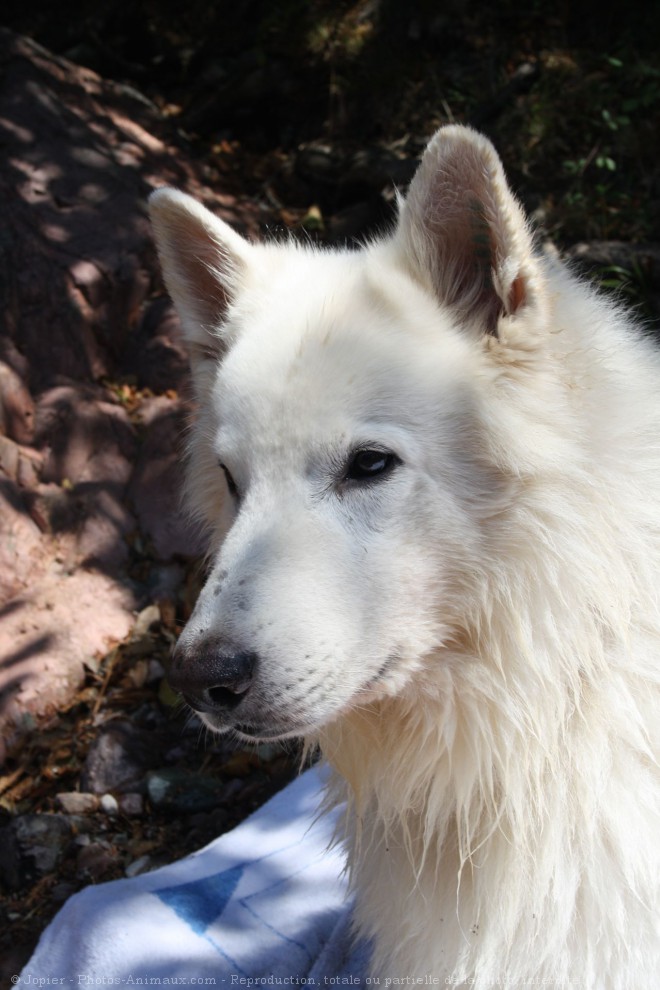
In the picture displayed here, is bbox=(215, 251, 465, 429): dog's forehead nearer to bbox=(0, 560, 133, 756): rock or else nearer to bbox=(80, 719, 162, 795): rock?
bbox=(80, 719, 162, 795): rock

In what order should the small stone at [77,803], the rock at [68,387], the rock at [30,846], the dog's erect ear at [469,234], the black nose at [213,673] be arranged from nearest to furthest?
the black nose at [213,673]
the dog's erect ear at [469,234]
the rock at [30,846]
the small stone at [77,803]
the rock at [68,387]

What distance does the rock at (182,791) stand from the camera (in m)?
3.63

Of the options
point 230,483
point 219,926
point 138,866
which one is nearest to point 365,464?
point 230,483

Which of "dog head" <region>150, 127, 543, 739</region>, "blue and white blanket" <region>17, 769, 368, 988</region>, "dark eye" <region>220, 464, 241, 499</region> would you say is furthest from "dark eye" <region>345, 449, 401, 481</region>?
"blue and white blanket" <region>17, 769, 368, 988</region>

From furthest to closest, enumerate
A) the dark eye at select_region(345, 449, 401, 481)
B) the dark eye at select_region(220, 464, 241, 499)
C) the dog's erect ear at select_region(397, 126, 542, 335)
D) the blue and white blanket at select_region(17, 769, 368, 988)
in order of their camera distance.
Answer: the blue and white blanket at select_region(17, 769, 368, 988) → the dark eye at select_region(220, 464, 241, 499) → the dark eye at select_region(345, 449, 401, 481) → the dog's erect ear at select_region(397, 126, 542, 335)

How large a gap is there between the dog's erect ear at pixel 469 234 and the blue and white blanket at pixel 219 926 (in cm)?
172

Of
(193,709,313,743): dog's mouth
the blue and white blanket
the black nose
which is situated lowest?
the blue and white blanket

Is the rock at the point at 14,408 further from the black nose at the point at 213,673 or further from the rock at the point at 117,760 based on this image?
the black nose at the point at 213,673

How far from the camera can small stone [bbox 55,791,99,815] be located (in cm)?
360

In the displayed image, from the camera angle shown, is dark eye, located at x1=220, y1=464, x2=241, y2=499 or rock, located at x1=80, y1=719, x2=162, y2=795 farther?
rock, located at x1=80, y1=719, x2=162, y2=795

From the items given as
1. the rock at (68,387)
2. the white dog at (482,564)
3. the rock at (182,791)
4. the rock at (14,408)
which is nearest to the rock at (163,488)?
the rock at (68,387)

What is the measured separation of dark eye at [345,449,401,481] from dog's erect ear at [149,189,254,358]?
728 mm

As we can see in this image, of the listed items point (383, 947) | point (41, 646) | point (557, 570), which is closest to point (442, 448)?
point (557, 570)

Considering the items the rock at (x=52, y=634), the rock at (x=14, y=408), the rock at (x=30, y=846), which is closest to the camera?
the rock at (x=30, y=846)
